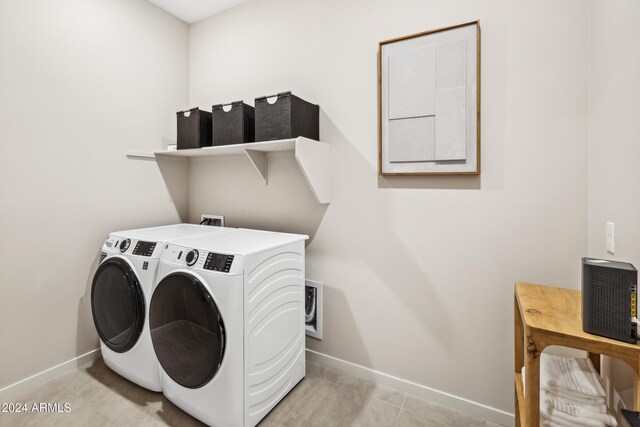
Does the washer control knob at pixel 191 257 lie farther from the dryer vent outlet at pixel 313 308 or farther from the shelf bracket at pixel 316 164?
the dryer vent outlet at pixel 313 308

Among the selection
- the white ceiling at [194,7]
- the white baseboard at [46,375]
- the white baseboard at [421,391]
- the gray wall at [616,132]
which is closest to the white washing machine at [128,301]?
the white baseboard at [46,375]

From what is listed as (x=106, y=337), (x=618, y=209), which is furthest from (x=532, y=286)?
(x=106, y=337)

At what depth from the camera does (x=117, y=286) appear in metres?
1.89

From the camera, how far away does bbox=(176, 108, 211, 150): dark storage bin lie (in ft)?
7.33

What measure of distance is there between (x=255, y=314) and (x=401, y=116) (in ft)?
4.40

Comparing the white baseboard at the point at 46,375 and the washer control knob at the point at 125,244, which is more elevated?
the washer control knob at the point at 125,244

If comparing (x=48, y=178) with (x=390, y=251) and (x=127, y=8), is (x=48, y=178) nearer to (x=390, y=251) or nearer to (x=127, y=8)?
(x=127, y=8)

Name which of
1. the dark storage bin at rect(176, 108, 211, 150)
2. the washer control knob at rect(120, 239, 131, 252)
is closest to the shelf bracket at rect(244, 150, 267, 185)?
the dark storage bin at rect(176, 108, 211, 150)

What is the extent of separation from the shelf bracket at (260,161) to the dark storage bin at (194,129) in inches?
15.5

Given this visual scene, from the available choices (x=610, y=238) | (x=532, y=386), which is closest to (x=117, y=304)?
(x=532, y=386)

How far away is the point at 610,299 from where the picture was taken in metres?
0.91

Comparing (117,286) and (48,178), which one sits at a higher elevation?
(48,178)

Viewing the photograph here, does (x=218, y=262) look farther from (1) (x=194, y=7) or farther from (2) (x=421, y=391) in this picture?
(1) (x=194, y=7)

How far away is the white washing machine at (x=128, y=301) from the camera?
1790 millimetres
